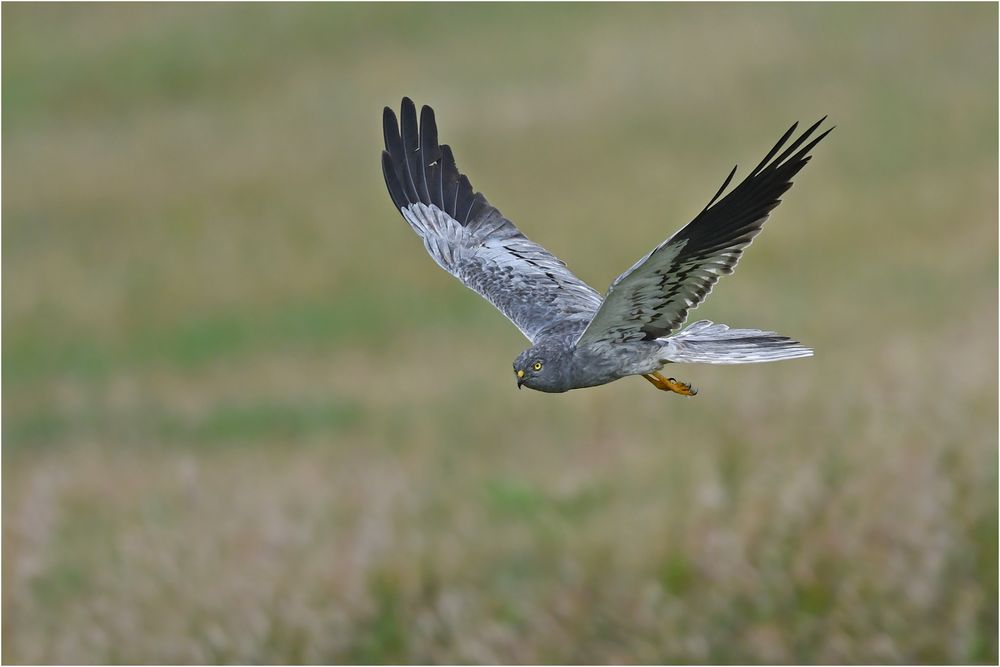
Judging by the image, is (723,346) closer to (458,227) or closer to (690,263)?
(690,263)

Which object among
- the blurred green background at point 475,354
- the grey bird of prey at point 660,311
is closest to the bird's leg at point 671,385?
the grey bird of prey at point 660,311

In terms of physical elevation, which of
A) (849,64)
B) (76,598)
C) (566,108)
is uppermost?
(849,64)

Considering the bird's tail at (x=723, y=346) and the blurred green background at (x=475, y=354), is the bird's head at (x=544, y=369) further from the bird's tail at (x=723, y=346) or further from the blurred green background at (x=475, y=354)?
the blurred green background at (x=475, y=354)

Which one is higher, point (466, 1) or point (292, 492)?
point (466, 1)

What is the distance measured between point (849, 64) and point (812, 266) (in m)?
9.10

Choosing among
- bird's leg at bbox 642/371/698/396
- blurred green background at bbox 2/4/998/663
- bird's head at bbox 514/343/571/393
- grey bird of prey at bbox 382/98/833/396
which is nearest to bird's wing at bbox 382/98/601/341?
grey bird of prey at bbox 382/98/833/396

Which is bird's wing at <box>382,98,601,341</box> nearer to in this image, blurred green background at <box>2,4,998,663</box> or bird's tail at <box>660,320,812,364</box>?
bird's tail at <box>660,320,812,364</box>

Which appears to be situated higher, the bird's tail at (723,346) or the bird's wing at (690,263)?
the bird's wing at (690,263)

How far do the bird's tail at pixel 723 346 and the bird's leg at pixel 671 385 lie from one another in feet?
0.15

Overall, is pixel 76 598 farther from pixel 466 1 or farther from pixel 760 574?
pixel 466 1

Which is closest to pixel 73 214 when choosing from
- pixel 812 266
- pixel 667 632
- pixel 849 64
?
pixel 812 266

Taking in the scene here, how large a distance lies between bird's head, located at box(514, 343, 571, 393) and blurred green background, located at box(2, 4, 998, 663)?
441 cm

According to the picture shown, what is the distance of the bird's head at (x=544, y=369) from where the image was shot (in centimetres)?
275

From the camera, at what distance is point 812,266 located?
18.1 meters
